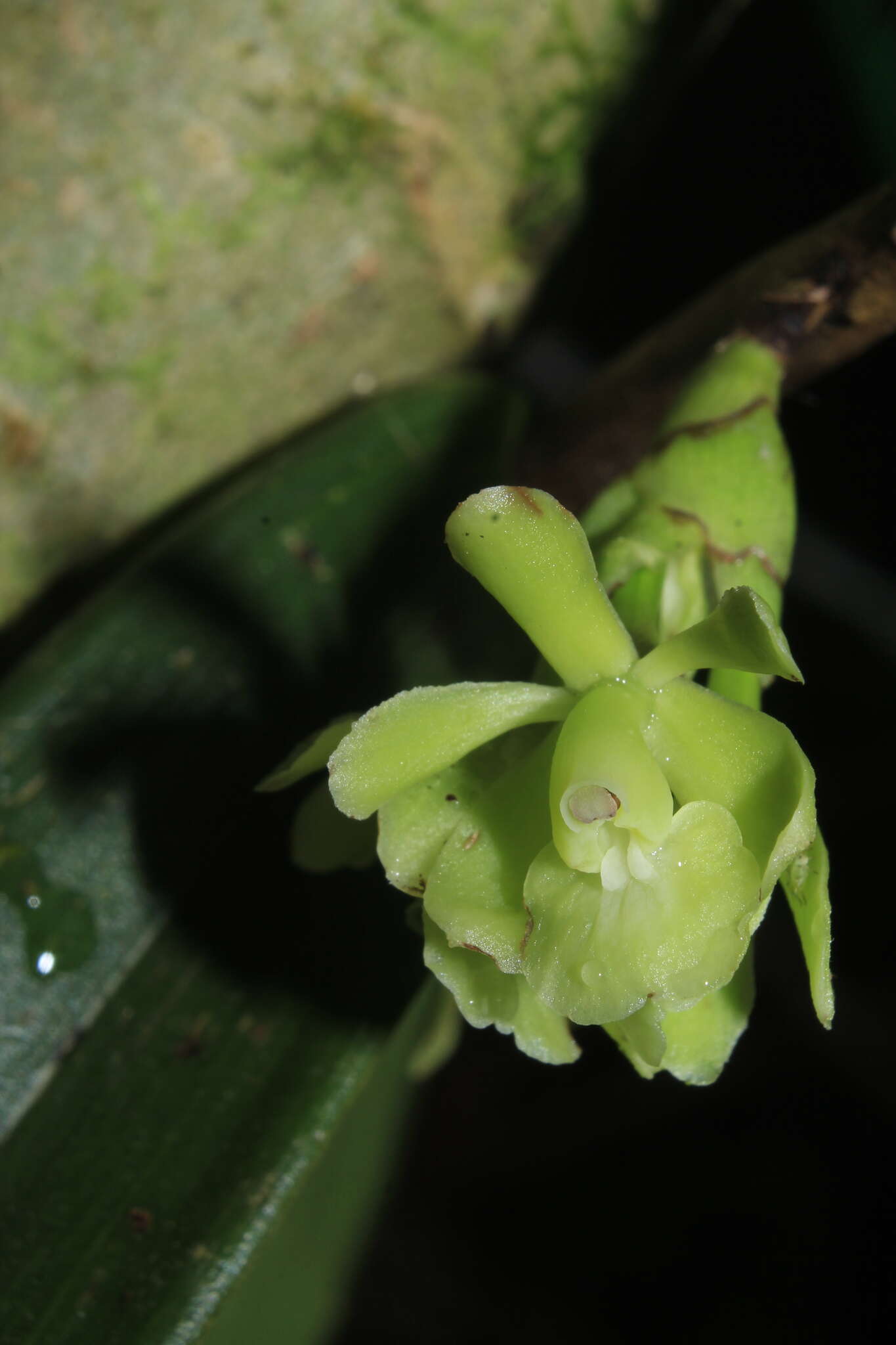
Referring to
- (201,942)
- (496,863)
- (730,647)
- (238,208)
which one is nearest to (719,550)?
(730,647)

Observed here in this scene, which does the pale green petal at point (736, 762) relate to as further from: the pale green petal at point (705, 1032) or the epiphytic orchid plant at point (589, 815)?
the pale green petal at point (705, 1032)

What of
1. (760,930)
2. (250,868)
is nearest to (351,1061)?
(250,868)

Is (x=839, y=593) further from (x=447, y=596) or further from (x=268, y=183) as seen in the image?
(x=268, y=183)

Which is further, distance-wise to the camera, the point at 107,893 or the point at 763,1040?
the point at 763,1040

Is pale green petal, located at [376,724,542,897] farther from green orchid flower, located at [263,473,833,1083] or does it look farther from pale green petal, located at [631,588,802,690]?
pale green petal, located at [631,588,802,690]

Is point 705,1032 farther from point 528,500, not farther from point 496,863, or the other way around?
point 528,500

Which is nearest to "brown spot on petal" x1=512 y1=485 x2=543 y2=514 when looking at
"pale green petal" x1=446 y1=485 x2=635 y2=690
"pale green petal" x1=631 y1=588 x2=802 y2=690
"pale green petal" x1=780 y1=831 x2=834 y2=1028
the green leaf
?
"pale green petal" x1=446 y1=485 x2=635 y2=690

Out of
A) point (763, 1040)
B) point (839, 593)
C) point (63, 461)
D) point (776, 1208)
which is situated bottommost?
point (776, 1208)
